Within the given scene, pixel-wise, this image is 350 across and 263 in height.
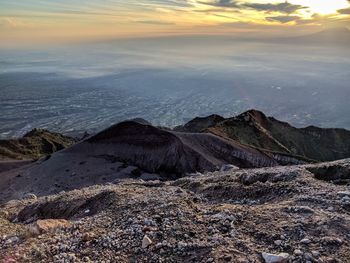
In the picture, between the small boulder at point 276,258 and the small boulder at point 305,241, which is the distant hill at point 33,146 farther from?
the small boulder at point 276,258

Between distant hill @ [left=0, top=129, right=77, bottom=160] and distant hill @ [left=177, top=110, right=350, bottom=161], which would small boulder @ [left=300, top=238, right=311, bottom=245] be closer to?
distant hill @ [left=177, top=110, right=350, bottom=161]

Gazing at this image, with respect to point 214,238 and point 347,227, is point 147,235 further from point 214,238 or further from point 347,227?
point 347,227

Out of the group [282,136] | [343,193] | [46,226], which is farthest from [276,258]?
[282,136]

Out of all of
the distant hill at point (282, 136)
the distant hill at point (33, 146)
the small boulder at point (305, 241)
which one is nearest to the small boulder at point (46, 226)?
the small boulder at point (305, 241)

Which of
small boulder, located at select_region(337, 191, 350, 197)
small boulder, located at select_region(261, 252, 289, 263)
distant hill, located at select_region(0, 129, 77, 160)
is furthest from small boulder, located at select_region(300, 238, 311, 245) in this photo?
distant hill, located at select_region(0, 129, 77, 160)

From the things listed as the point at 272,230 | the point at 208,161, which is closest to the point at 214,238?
the point at 272,230

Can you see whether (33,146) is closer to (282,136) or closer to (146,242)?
(282,136)
